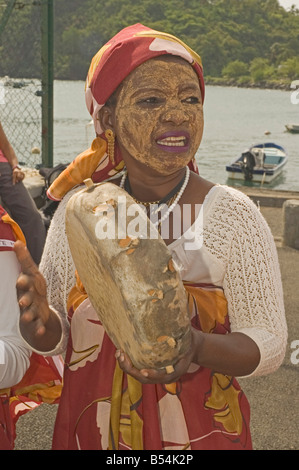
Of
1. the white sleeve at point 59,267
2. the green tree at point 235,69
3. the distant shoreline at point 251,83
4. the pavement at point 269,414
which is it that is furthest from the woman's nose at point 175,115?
the distant shoreline at point 251,83

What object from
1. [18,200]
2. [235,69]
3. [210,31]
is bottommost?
[235,69]

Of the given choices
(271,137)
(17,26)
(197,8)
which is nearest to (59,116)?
(271,137)

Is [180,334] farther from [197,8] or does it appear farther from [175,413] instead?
[197,8]

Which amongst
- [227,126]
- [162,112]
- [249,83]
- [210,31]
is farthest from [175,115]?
[249,83]

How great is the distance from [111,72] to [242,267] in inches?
26.8

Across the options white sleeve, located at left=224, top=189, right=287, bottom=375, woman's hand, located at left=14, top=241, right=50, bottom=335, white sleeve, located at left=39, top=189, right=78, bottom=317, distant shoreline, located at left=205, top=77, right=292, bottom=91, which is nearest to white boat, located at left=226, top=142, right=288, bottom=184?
white sleeve, located at left=39, top=189, right=78, bottom=317

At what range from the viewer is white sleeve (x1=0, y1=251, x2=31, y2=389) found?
1900 millimetres

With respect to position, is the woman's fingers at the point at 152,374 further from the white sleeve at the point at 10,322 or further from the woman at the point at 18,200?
the woman at the point at 18,200

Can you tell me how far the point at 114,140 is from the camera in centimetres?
187

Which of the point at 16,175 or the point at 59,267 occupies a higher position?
the point at 59,267

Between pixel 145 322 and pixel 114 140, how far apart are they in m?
0.70

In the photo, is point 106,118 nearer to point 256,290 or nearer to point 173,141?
point 173,141

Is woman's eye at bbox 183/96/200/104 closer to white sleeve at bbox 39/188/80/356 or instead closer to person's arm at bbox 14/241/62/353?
white sleeve at bbox 39/188/80/356

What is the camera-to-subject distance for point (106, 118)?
1.87m
